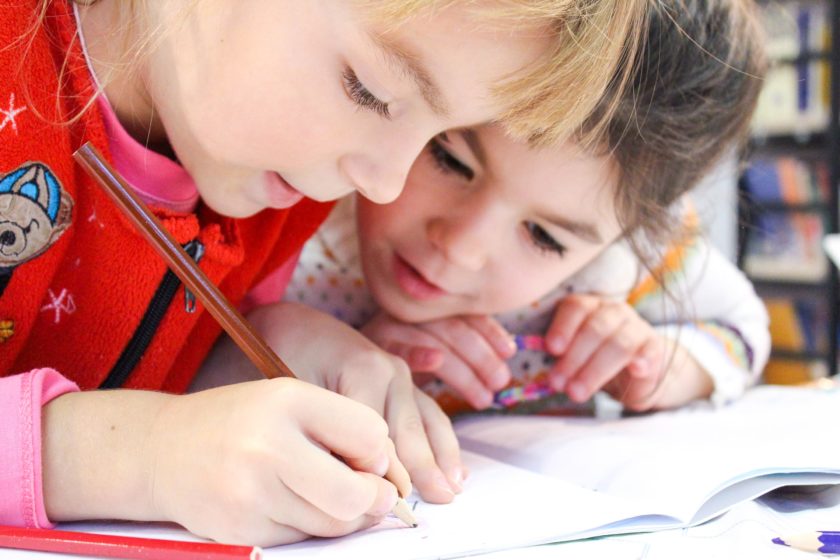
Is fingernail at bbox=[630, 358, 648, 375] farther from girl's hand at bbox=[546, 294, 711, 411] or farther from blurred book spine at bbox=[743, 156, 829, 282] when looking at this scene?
blurred book spine at bbox=[743, 156, 829, 282]

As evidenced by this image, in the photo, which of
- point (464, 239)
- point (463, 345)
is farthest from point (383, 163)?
point (463, 345)

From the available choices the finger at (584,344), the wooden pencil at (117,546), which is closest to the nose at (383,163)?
the wooden pencil at (117,546)

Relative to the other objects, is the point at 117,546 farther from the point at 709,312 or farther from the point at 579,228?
the point at 709,312

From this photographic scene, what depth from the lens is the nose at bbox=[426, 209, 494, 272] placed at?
653 mm

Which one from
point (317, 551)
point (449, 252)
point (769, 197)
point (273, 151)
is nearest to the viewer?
point (317, 551)

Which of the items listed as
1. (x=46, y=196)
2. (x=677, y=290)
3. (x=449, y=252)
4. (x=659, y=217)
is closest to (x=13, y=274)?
(x=46, y=196)

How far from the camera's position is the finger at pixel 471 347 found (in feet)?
2.48

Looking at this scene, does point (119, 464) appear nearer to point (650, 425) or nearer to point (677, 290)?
point (650, 425)

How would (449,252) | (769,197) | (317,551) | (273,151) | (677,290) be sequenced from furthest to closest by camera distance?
(769,197)
(677,290)
(449,252)
(273,151)
(317,551)

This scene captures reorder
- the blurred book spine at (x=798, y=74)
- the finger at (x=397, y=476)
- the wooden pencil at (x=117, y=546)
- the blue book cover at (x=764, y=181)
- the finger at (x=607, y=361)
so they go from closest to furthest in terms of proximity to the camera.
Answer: the wooden pencil at (x=117, y=546), the finger at (x=397, y=476), the finger at (x=607, y=361), the blurred book spine at (x=798, y=74), the blue book cover at (x=764, y=181)

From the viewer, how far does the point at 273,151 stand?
0.51 m

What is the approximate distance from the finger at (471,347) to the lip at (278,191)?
0.22m

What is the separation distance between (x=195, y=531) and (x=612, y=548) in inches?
7.4

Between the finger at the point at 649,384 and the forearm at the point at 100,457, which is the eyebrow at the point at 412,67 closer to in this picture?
the forearm at the point at 100,457
